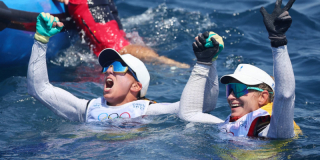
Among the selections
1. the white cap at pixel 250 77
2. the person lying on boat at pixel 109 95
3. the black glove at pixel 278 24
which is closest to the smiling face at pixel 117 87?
the person lying on boat at pixel 109 95

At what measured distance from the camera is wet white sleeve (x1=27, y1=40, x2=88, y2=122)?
4230 mm

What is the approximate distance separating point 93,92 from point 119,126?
1.89 m

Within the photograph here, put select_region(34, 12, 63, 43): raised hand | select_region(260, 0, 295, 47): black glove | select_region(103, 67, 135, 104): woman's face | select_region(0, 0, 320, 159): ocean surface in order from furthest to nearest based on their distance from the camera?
select_region(103, 67, 135, 104): woman's face, select_region(34, 12, 63, 43): raised hand, select_region(0, 0, 320, 159): ocean surface, select_region(260, 0, 295, 47): black glove

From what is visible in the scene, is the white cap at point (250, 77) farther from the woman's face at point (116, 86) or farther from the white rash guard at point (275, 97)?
the woman's face at point (116, 86)

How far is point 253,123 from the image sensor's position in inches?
142

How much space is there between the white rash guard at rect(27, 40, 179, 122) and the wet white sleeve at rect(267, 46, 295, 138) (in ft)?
4.27

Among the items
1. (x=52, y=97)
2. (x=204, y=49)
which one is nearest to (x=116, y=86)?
(x=52, y=97)

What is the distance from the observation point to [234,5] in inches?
416

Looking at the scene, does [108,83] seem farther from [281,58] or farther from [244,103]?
[281,58]

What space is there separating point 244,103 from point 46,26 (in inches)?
89.4

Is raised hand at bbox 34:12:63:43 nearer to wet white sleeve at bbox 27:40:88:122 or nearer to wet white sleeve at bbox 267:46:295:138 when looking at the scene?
wet white sleeve at bbox 27:40:88:122

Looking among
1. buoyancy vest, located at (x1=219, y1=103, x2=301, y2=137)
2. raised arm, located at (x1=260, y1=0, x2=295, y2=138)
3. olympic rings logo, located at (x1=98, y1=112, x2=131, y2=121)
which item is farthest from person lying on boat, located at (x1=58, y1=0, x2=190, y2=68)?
raised arm, located at (x1=260, y1=0, x2=295, y2=138)

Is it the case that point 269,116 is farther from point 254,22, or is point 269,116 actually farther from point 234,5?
point 234,5

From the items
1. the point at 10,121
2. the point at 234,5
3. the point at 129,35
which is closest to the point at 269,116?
the point at 10,121
